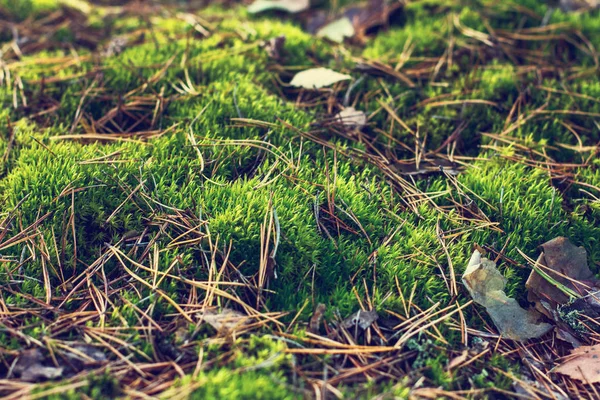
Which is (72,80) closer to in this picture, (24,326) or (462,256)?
(24,326)

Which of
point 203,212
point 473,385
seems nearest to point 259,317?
point 203,212

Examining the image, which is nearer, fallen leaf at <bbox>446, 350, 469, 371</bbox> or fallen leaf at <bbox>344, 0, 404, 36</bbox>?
fallen leaf at <bbox>446, 350, 469, 371</bbox>

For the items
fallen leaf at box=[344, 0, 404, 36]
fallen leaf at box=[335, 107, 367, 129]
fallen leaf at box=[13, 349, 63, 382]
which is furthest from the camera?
fallen leaf at box=[344, 0, 404, 36]

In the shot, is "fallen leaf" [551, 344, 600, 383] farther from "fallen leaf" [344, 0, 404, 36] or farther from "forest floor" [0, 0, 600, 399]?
"fallen leaf" [344, 0, 404, 36]

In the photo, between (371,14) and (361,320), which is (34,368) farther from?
(371,14)

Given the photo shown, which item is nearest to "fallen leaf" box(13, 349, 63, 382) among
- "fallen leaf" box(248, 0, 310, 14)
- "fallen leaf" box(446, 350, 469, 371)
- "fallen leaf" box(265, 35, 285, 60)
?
"fallen leaf" box(446, 350, 469, 371)

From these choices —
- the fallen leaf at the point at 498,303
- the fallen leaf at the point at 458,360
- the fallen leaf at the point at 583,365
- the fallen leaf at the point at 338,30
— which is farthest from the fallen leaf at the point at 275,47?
the fallen leaf at the point at 583,365

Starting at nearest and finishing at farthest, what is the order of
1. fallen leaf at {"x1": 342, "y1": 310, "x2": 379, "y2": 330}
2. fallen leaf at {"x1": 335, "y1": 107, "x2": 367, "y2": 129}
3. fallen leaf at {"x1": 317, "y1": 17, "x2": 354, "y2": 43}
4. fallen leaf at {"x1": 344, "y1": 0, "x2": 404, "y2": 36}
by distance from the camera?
fallen leaf at {"x1": 342, "y1": 310, "x2": 379, "y2": 330}
fallen leaf at {"x1": 335, "y1": 107, "x2": 367, "y2": 129}
fallen leaf at {"x1": 317, "y1": 17, "x2": 354, "y2": 43}
fallen leaf at {"x1": 344, "y1": 0, "x2": 404, "y2": 36}

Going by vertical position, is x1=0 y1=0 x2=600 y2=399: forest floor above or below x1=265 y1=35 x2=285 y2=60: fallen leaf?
below
